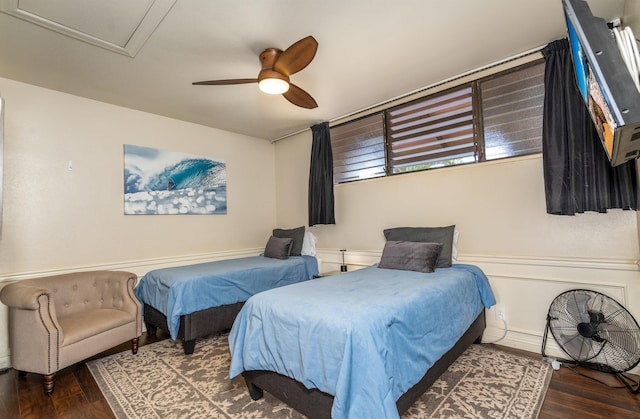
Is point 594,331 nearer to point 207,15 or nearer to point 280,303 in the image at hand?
point 280,303

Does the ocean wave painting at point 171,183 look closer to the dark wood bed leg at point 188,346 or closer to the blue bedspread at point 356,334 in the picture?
the dark wood bed leg at point 188,346

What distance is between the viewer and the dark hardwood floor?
1.71 m

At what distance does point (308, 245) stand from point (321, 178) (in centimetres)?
91

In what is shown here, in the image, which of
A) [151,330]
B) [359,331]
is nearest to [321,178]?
[151,330]

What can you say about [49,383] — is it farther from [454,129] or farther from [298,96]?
[454,129]

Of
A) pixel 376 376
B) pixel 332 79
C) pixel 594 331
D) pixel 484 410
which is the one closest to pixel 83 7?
pixel 332 79

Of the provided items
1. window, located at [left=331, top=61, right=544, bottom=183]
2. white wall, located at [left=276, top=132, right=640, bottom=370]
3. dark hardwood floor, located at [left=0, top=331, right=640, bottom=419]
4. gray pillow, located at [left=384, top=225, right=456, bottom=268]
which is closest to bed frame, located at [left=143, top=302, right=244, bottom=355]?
dark hardwood floor, located at [left=0, top=331, right=640, bottom=419]

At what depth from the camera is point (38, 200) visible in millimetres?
2768

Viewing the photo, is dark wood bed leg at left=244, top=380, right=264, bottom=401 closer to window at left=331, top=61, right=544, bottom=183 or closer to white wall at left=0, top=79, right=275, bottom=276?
white wall at left=0, top=79, right=275, bottom=276

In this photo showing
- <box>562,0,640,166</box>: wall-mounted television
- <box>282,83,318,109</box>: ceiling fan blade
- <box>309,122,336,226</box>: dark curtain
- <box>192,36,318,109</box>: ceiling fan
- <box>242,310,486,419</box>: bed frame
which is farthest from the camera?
<box>309,122,336,226</box>: dark curtain

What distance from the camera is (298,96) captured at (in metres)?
2.59

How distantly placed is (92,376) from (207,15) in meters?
2.79

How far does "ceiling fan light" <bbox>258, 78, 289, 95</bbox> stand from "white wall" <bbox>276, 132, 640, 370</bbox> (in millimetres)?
1654

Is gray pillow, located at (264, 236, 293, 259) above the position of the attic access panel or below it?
below
